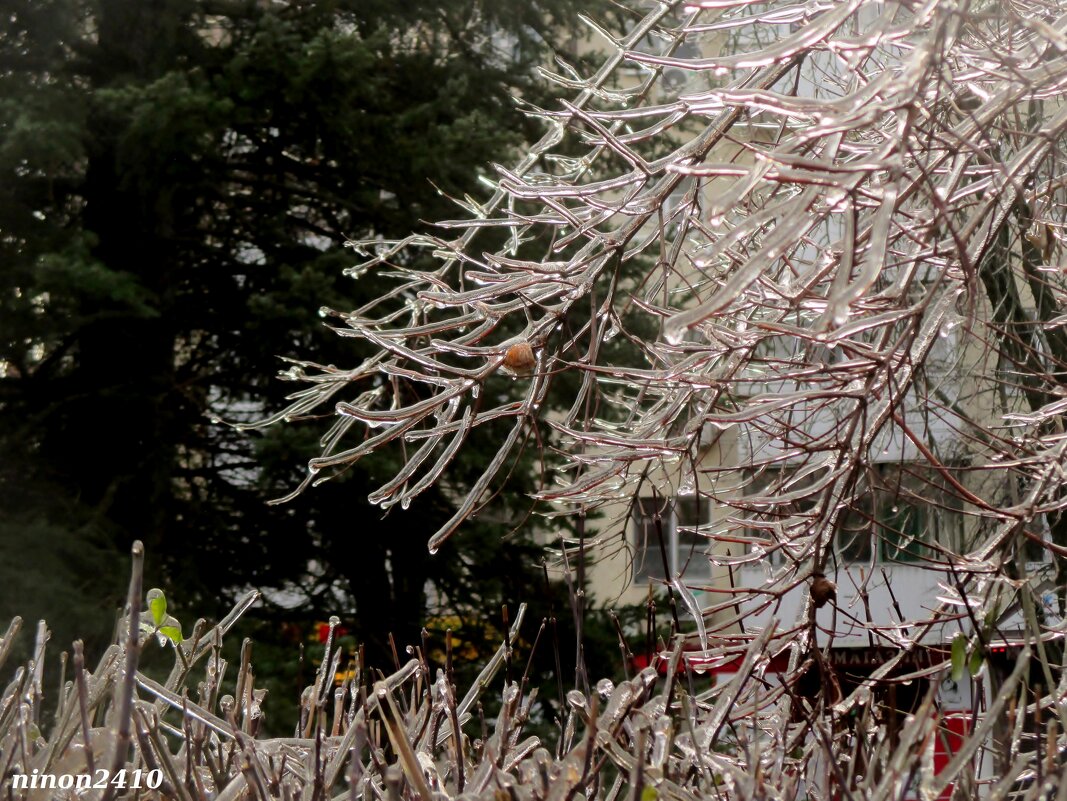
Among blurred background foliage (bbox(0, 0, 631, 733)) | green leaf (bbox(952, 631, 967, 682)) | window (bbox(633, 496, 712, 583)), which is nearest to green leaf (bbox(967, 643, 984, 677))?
green leaf (bbox(952, 631, 967, 682))

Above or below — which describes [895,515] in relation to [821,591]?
above

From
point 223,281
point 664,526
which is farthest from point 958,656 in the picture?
point 223,281

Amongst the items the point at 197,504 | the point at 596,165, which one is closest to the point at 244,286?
the point at 197,504

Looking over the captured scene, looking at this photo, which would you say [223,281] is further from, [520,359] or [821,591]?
[821,591]

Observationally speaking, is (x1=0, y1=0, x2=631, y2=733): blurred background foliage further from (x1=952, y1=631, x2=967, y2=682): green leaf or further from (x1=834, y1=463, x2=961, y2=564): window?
(x1=952, y1=631, x2=967, y2=682): green leaf

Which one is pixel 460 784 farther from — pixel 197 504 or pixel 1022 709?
pixel 197 504

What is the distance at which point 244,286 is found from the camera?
10.5 metres

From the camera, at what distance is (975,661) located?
4.69 ft

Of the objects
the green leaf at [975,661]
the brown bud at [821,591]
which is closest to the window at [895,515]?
the brown bud at [821,591]

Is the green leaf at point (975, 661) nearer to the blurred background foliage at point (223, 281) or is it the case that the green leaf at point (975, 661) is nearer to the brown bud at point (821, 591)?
the brown bud at point (821, 591)

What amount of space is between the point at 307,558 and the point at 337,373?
27.3ft

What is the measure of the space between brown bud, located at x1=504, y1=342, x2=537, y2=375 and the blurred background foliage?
21.5ft

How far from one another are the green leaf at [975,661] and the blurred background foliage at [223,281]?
23.7 ft

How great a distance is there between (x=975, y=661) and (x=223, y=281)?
991 centimetres
